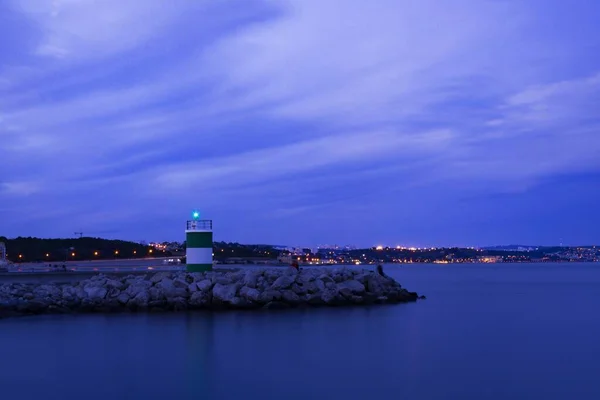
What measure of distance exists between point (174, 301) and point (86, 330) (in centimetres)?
360

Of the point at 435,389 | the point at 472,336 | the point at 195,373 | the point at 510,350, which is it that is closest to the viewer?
the point at 435,389

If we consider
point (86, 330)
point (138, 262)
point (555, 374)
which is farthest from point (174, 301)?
point (138, 262)

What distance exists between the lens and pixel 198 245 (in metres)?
22.3

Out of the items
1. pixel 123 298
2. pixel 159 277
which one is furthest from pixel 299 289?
pixel 123 298

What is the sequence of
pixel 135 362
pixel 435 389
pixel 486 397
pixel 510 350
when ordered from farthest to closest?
pixel 510 350 → pixel 135 362 → pixel 435 389 → pixel 486 397

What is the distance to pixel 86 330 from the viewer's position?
57.3ft

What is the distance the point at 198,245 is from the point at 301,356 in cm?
896

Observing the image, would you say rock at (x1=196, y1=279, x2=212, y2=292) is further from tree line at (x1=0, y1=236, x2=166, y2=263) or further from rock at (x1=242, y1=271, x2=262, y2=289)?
tree line at (x1=0, y1=236, x2=166, y2=263)

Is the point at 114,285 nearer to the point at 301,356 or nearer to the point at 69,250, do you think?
the point at 301,356

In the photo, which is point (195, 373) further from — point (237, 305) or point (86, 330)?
point (237, 305)

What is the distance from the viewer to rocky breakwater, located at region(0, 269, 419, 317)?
2048 centimetres

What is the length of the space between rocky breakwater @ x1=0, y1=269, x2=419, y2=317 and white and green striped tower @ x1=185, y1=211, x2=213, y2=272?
0.56 meters

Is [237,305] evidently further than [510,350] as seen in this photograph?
Yes

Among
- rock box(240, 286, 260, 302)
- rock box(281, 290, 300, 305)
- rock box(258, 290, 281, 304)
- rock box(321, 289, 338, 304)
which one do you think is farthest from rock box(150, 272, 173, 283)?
rock box(321, 289, 338, 304)
